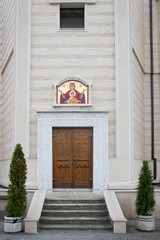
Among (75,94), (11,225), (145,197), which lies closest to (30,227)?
(11,225)

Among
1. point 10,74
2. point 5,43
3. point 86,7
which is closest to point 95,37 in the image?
point 86,7

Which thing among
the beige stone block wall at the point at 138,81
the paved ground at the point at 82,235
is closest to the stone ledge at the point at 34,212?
the paved ground at the point at 82,235

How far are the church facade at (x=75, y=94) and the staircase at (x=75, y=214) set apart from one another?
3.99 ft

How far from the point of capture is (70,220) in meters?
10.9

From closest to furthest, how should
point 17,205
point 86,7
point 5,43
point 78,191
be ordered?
point 17,205
point 78,191
point 86,7
point 5,43

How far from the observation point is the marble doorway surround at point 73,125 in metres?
12.8

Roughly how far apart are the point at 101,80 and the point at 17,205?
18.5 ft

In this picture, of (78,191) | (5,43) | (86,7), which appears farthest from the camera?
(5,43)

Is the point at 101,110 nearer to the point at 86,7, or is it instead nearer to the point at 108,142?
the point at 108,142

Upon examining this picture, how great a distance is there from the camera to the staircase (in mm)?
10672

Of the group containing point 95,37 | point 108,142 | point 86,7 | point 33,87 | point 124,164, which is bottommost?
point 124,164

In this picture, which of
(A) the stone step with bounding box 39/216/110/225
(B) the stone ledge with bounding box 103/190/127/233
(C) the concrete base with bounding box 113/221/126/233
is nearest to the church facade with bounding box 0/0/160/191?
(B) the stone ledge with bounding box 103/190/127/233

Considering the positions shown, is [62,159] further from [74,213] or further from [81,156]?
[74,213]

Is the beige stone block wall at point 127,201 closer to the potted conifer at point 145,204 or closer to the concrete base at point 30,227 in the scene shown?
the potted conifer at point 145,204
